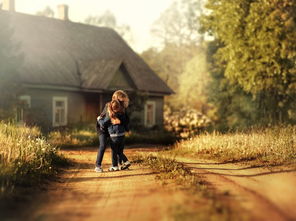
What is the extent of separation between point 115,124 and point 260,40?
1184 cm

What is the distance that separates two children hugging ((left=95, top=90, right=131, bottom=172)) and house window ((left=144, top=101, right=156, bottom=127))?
2043cm

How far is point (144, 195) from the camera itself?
6.76m

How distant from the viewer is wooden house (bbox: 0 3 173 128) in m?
24.5

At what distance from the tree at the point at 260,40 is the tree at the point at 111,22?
101 feet

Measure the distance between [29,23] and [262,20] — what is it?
52.8 feet

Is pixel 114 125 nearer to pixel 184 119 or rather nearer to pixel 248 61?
pixel 248 61

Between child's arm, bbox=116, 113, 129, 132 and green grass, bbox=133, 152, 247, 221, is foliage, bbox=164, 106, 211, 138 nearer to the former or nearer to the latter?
child's arm, bbox=116, 113, 129, 132

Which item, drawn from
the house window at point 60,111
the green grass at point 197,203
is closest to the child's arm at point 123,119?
the green grass at point 197,203

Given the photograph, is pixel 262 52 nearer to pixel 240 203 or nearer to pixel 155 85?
pixel 155 85

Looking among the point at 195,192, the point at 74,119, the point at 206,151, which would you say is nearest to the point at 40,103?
the point at 74,119

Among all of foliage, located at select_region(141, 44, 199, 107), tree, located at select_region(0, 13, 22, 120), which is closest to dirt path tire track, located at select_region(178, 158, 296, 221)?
tree, located at select_region(0, 13, 22, 120)

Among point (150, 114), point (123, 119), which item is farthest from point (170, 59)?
point (123, 119)

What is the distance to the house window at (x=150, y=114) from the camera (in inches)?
1209

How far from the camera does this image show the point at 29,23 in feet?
96.6
